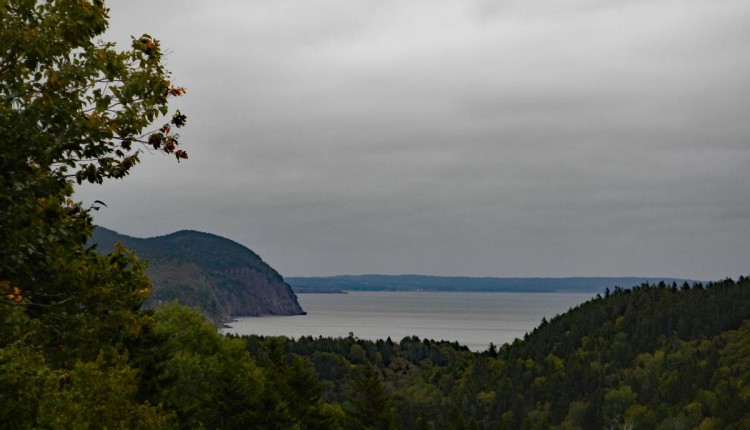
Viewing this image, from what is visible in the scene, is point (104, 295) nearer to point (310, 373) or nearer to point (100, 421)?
point (100, 421)

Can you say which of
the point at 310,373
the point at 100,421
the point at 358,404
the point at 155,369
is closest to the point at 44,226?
the point at 100,421

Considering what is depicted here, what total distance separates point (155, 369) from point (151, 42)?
34691 mm

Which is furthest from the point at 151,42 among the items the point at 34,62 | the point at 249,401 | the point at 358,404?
the point at 358,404

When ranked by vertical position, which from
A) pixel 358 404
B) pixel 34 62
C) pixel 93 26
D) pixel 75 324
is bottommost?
pixel 358 404

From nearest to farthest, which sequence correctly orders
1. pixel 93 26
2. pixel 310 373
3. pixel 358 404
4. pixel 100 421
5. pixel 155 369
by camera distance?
1. pixel 93 26
2. pixel 100 421
3. pixel 155 369
4. pixel 310 373
5. pixel 358 404

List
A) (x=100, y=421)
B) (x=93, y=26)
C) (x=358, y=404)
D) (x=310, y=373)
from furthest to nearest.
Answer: (x=358, y=404) < (x=310, y=373) < (x=100, y=421) < (x=93, y=26)

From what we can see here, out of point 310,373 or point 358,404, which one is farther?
point 358,404

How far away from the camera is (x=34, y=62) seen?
38.1 feet

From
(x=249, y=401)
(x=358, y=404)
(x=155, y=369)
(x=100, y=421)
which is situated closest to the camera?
(x=100, y=421)

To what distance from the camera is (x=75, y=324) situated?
1280 centimetres

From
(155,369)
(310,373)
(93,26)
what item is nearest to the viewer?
(93,26)

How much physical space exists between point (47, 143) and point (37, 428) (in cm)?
454

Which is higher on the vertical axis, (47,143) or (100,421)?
(47,143)

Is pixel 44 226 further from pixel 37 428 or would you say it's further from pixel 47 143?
pixel 37 428
